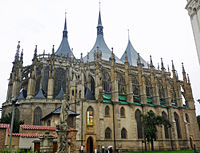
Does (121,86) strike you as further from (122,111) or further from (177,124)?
(177,124)

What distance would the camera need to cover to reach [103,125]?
27547 mm

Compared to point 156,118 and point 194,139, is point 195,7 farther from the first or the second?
point 194,139

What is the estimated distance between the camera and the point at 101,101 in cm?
2864

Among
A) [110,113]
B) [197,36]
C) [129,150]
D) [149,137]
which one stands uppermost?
[197,36]

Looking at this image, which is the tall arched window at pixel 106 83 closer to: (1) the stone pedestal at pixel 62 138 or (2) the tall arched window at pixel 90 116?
(2) the tall arched window at pixel 90 116

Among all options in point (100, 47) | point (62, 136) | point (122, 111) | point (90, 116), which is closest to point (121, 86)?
point (122, 111)

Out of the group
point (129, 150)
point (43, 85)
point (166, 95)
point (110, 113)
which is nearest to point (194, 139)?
point (166, 95)

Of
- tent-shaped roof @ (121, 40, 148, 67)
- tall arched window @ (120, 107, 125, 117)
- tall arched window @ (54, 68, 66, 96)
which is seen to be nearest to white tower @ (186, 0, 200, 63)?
tall arched window @ (120, 107, 125, 117)

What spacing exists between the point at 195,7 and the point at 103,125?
68.5ft

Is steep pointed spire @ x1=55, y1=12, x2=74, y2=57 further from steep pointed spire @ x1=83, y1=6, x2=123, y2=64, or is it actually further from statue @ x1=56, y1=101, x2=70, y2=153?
statue @ x1=56, y1=101, x2=70, y2=153

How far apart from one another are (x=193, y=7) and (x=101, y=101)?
20389 millimetres

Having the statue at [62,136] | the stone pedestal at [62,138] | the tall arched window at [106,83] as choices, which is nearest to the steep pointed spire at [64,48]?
the tall arched window at [106,83]

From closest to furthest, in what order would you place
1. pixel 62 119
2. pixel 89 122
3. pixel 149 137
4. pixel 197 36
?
pixel 197 36 < pixel 62 119 < pixel 149 137 < pixel 89 122

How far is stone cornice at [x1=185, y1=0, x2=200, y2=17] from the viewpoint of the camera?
9910 mm
